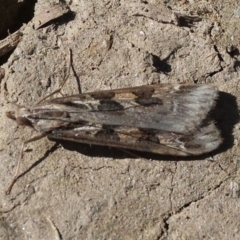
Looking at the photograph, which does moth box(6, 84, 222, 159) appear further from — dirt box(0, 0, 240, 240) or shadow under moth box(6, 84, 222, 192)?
dirt box(0, 0, 240, 240)

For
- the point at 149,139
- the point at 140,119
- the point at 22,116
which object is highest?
the point at 22,116

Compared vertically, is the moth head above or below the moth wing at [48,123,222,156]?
above

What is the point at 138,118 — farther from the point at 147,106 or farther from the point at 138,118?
the point at 147,106

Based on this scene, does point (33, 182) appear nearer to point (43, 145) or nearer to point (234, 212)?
point (43, 145)

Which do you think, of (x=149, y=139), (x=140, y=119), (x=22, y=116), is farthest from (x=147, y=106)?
(x=22, y=116)

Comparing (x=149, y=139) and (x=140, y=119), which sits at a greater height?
(x=140, y=119)

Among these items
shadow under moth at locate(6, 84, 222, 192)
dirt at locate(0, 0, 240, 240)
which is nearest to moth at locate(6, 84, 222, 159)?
shadow under moth at locate(6, 84, 222, 192)

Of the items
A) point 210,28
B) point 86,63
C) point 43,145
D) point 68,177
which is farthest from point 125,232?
point 210,28
